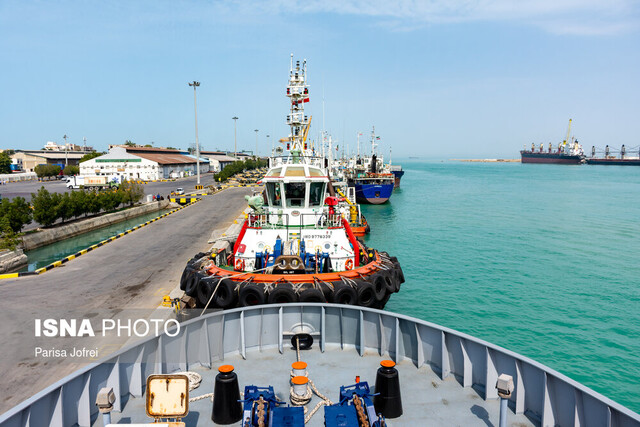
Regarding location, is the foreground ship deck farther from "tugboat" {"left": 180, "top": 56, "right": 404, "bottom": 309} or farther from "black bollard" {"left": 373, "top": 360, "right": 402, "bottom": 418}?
"tugboat" {"left": 180, "top": 56, "right": 404, "bottom": 309}

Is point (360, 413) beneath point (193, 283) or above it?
above

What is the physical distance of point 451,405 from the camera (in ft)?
20.9

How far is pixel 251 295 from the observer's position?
41.0ft

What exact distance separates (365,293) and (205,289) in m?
5.52

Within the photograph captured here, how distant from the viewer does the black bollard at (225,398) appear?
5812 mm

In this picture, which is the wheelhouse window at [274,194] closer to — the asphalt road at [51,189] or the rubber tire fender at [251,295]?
the rubber tire fender at [251,295]

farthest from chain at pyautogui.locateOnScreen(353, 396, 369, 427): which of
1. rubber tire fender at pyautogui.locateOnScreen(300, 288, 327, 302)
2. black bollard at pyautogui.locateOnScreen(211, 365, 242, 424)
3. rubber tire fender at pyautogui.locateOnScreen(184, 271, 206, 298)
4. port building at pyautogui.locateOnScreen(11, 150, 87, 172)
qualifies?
port building at pyautogui.locateOnScreen(11, 150, 87, 172)

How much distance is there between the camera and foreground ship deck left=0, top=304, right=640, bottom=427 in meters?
5.38

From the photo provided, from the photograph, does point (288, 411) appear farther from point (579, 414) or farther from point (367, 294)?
point (367, 294)

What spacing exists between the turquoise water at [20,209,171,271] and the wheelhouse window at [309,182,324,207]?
19987 millimetres

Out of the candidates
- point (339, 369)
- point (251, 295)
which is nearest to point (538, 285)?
point (251, 295)

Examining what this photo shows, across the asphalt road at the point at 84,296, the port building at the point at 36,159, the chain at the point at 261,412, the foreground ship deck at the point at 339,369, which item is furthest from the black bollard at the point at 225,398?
the port building at the point at 36,159

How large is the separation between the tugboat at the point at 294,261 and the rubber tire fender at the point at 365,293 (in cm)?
2

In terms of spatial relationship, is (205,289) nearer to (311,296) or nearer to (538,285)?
(311,296)
